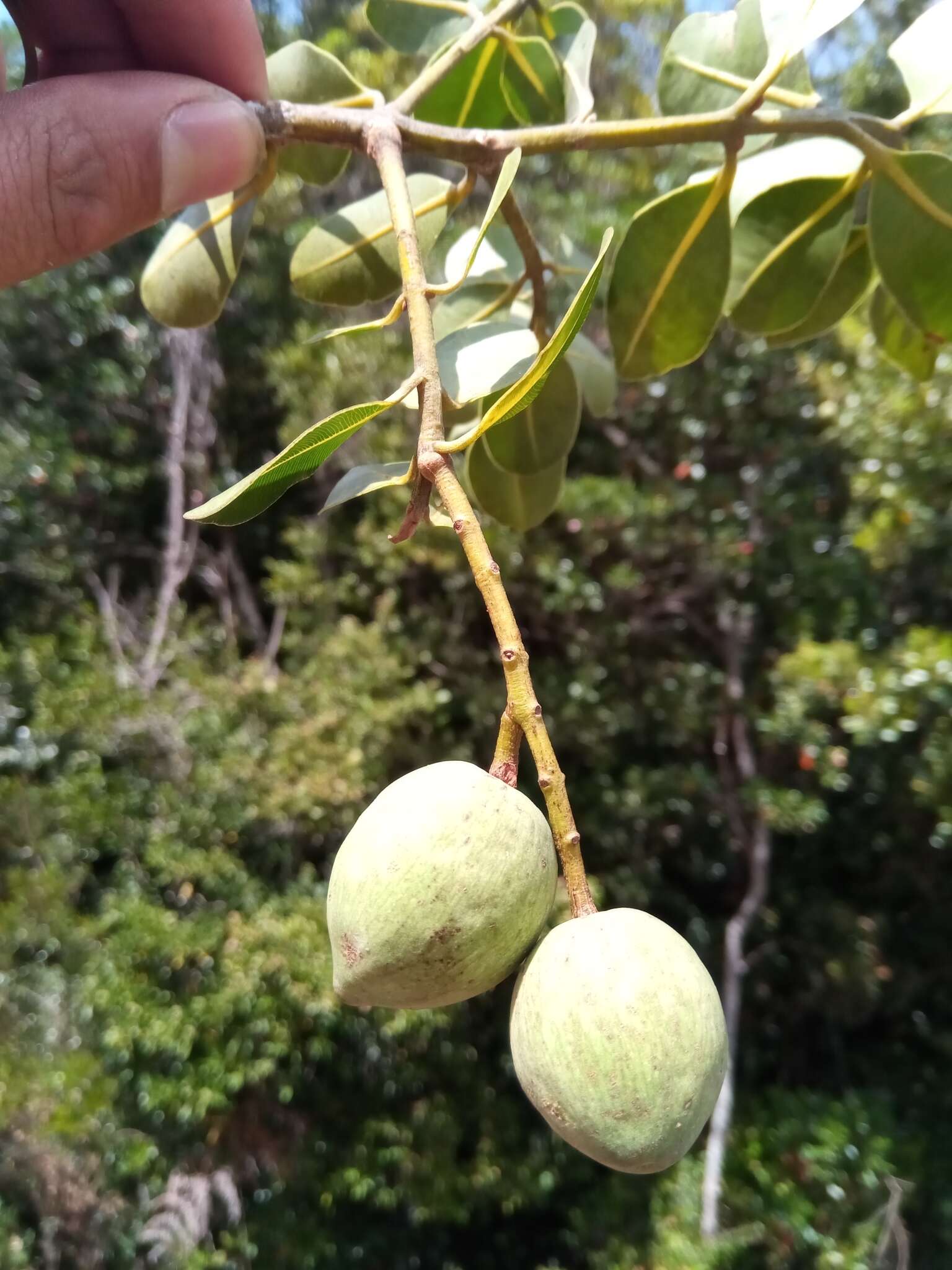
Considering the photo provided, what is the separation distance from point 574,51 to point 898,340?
46 cm

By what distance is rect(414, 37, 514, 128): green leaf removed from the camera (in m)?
0.86

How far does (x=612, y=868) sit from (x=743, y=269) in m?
1.99

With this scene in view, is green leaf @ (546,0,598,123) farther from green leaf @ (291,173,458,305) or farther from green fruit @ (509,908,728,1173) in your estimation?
green fruit @ (509,908,728,1173)

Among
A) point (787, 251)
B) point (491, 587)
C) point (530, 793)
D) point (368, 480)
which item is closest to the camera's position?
point (491, 587)

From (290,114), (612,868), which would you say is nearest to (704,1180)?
(612,868)

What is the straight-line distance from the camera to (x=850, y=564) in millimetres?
2250

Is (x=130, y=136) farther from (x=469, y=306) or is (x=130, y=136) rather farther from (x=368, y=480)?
(x=368, y=480)

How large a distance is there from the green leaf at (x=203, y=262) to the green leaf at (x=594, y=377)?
39 centimetres

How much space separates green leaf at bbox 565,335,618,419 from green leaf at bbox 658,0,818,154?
25 centimetres

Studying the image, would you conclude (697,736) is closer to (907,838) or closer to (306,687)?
(907,838)

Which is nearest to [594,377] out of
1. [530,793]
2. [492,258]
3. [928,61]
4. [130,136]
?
[492,258]

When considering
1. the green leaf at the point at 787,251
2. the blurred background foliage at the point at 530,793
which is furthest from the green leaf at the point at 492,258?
the blurred background foliage at the point at 530,793

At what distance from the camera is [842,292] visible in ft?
2.88

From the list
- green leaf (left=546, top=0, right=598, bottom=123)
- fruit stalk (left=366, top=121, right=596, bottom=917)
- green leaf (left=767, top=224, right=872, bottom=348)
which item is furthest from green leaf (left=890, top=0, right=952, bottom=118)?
fruit stalk (left=366, top=121, right=596, bottom=917)
